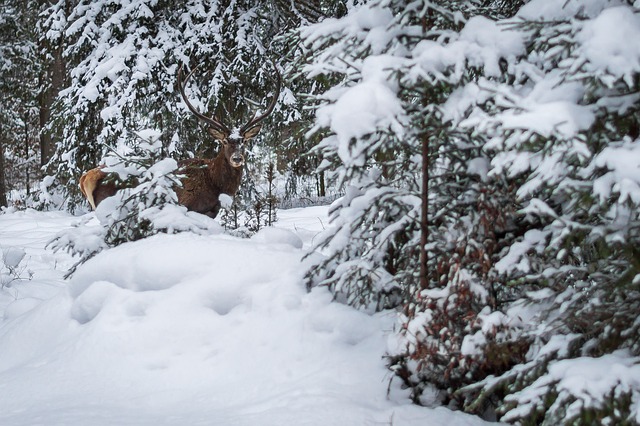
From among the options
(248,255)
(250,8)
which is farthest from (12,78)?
(248,255)

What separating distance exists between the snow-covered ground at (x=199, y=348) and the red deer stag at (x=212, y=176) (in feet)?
14.1

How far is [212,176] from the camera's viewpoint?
862cm

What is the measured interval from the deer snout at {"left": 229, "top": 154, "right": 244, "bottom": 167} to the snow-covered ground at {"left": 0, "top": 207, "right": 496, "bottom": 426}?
4.32 m

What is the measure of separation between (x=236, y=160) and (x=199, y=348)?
5431 mm

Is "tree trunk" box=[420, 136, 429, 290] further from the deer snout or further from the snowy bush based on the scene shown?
the deer snout

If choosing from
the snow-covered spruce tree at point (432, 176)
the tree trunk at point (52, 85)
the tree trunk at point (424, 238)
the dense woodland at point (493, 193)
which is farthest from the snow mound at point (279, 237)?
the tree trunk at point (52, 85)

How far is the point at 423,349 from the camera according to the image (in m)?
2.47

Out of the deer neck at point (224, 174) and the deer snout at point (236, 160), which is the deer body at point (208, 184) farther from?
the deer snout at point (236, 160)

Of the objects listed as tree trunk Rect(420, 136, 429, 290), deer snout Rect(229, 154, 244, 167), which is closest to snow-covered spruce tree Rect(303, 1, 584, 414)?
tree trunk Rect(420, 136, 429, 290)

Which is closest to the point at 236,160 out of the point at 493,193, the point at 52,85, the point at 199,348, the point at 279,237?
the point at 279,237

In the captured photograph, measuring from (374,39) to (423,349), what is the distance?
1342 mm

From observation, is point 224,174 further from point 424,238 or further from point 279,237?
point 424,238

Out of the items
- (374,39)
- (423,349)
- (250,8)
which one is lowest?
(423,349)

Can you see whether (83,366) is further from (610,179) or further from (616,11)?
(616,11)
